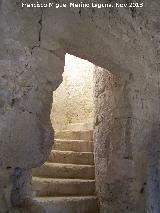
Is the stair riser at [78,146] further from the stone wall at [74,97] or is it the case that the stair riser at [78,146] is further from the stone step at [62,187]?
the stone wall at [74,97]

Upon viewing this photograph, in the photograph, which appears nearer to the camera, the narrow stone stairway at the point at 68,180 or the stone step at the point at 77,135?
→ the narrow stone stairway at the point at 68,180

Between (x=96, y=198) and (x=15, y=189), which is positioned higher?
(x=15, y=189)

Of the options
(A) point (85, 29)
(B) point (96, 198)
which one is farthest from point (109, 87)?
(B) point (96, 198)

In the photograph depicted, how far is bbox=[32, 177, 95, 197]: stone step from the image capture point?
3.14 m

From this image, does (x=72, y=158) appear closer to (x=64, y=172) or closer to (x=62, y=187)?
(x=64, y=172)

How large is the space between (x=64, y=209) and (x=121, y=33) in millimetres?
1917

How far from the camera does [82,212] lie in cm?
312

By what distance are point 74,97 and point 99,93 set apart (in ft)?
10.9

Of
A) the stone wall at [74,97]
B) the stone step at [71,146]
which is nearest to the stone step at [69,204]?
the stone step at [71,146]

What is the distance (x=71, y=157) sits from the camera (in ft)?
13.3

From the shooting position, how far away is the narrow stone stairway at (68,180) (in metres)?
2.99

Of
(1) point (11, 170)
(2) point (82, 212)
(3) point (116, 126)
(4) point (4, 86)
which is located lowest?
(2) point (82, 212)

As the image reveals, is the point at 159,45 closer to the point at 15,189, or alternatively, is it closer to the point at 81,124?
the point at 15,189

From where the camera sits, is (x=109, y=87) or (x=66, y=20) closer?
(x=66, y=20)
